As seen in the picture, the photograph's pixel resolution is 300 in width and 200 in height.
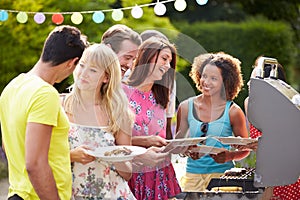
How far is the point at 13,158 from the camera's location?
370 centimetres

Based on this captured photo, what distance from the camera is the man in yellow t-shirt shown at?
11.6 feet

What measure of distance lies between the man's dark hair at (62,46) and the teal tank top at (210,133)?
126cm

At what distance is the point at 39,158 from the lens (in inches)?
139

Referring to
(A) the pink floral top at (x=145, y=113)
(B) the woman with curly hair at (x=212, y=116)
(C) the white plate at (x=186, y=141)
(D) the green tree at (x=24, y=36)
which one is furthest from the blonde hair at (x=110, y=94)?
(D) the green tree at (x=24, y=36)

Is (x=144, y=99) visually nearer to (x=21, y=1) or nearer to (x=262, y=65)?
(x=262, y=65)

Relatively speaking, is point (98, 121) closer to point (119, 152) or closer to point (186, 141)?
point (119, 152)

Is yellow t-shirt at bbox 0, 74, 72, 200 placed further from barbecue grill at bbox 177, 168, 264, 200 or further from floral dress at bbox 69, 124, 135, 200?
barbecue grill at bbox 177, 168, 264, 200

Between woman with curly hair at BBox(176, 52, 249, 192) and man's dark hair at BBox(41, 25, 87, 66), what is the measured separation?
1.26 meters

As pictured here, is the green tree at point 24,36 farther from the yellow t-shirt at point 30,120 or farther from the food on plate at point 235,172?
the yellow t-shirt at point 30,120

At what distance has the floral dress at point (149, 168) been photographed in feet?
15.2

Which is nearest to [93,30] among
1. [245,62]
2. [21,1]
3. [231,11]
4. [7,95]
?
[21,1]

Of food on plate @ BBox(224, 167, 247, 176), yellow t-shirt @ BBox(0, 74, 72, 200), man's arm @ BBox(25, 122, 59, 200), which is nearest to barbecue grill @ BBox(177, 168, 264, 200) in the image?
food on plate @ BBox(224, 167, 247, 176)

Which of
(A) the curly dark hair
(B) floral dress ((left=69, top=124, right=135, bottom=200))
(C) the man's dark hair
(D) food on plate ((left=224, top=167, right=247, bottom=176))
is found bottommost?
(D) food on plate ((left=224, top=167, right=247, bottom=176))

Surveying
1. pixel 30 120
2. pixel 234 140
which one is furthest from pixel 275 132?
pixel 30 120
